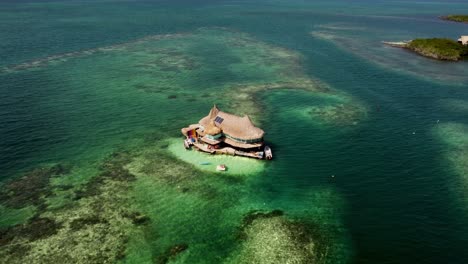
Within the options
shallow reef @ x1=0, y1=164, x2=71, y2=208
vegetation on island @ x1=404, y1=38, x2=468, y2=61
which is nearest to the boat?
shallow reef @ x1=0, y1=164, x2=71, y2=208

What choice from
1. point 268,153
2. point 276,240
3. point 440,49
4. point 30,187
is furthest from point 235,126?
point 440,49

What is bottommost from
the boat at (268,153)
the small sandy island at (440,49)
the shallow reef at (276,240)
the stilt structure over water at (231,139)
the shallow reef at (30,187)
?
the shallow reef at (276,240)

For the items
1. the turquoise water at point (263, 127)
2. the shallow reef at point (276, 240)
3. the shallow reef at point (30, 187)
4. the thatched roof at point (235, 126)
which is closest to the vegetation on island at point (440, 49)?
the turquoise water at point (263, 127)

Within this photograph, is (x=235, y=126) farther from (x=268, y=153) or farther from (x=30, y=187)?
(x=30, y=187)

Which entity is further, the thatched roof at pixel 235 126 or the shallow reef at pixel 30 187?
the thatched roof at pixel 235 126

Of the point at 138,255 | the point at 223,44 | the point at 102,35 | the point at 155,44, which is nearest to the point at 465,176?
the point at 138,255

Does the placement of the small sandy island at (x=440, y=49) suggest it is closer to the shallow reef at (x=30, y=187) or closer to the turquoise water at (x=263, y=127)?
the turquoise water at (x=263, y=127)

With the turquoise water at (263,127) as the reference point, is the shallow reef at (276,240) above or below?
below

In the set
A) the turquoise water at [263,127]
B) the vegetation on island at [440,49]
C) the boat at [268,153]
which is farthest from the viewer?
the vegetation on island at [440,49]
